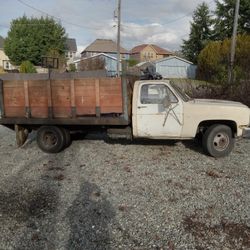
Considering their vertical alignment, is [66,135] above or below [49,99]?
below

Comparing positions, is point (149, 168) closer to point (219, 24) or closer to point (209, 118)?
point (209, 118)

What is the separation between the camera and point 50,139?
8.90 m

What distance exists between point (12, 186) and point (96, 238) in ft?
8.61

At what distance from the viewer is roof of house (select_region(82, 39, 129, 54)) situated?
95.1 meters

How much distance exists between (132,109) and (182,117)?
1187 millimetres

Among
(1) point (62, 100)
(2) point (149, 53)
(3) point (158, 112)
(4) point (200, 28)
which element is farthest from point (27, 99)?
(2) point (149, 53)

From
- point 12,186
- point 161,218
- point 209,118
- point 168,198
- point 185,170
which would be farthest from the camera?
point 209,118

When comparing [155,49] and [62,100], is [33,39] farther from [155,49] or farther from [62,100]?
[155,49]

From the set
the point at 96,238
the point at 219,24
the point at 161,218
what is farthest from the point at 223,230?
the point at 219,24

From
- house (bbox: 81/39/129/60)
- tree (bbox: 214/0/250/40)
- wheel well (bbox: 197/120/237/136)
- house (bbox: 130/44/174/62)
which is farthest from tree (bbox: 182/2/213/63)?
house (bbox: 130/44/174/62)

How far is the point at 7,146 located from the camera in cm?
976

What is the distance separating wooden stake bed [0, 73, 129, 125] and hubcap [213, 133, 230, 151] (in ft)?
7.57

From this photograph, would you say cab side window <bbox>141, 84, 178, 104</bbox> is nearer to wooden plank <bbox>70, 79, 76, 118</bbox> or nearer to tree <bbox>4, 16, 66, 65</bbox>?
wooden plank <bbox>70, 79, 76, 118</bbox>

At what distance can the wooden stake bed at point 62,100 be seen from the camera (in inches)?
320
